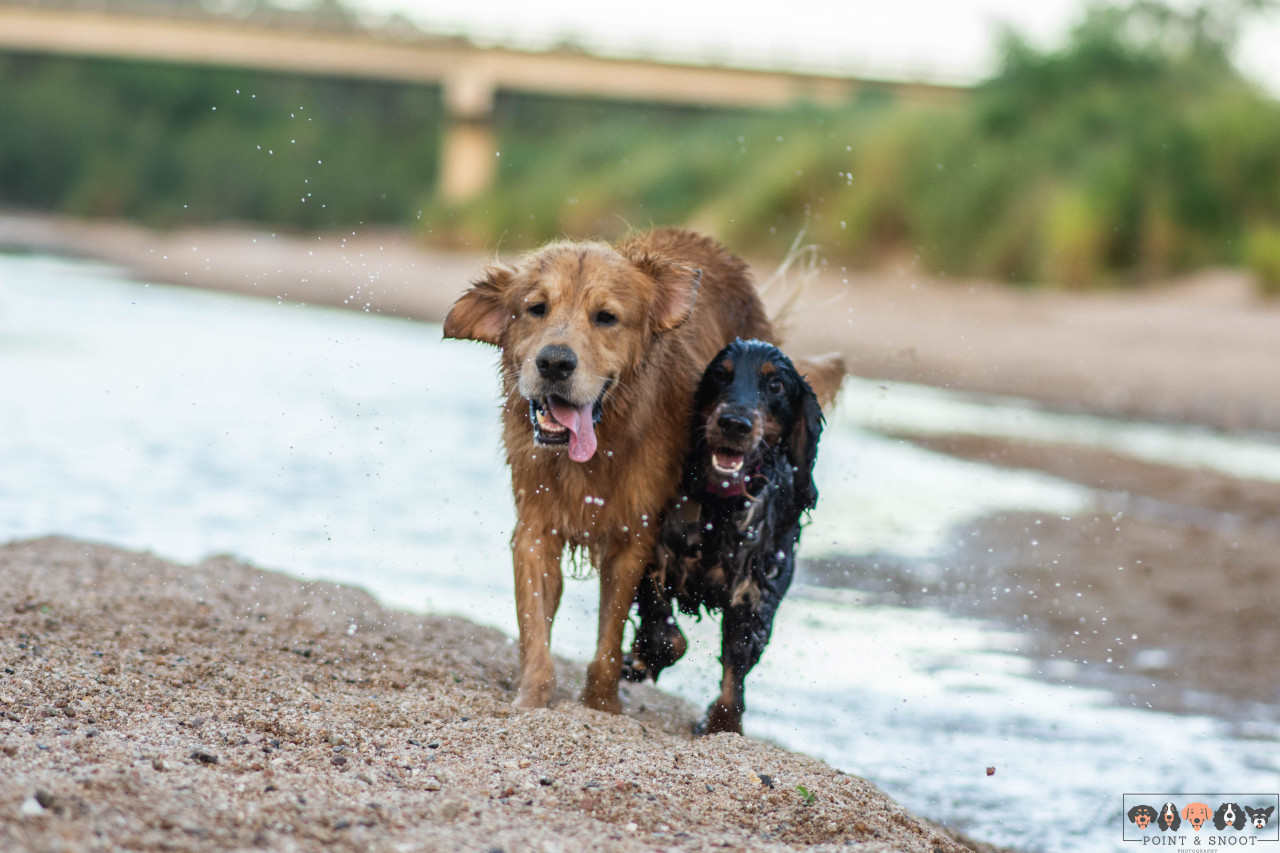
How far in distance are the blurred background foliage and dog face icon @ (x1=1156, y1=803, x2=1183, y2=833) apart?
13.7 ft

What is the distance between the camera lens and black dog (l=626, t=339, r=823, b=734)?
4828 mm

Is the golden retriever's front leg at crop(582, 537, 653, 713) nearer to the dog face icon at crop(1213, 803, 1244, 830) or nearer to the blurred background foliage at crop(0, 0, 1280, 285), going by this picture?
the dog face icon at crop(1213, 803, 1244, 830)

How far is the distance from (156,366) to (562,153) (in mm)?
24171

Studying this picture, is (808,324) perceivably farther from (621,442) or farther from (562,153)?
(562,153)

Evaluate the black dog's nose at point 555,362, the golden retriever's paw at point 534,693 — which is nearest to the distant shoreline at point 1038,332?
the black dog's nose at point 555,362

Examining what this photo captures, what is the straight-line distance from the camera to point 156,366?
15086 millimetres

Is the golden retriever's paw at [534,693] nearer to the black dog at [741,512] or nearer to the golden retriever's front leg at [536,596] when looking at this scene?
A: the golden retriever's front leg at [536,596]

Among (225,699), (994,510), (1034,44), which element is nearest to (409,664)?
(225,699)

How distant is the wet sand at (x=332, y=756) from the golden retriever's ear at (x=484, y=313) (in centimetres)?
121

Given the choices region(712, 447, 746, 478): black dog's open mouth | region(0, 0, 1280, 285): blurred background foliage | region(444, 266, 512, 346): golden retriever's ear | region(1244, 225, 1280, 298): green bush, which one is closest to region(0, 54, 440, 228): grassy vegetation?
region(0, 0, 1280, 285): blurred background foliage

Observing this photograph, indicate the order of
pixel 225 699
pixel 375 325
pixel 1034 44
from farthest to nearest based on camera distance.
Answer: pixel 1034 44, pixel 375 325, pixel 225 699

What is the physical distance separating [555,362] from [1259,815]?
9.23 ft

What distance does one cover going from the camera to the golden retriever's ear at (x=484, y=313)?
483cm

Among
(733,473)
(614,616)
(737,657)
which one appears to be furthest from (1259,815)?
(614,616)
